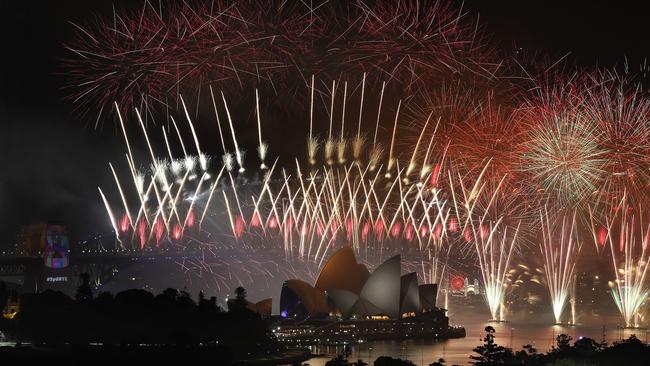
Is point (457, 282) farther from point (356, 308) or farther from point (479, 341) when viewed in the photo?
point (479, 341)

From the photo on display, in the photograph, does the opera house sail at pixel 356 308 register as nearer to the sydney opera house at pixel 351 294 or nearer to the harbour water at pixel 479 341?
the sydney opera house at pixel 351 294

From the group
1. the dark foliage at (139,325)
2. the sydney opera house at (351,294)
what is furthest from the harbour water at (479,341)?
the dark foliage at (139,325)

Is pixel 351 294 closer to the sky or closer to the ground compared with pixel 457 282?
closer to the ground

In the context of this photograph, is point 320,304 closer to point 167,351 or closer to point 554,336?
point 554,336

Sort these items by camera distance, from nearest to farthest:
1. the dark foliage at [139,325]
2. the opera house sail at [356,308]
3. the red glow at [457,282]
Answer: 1. the dark foliage at [139,325]
2. the opera house sail at [356,308]
3. the red glow at [457,282]

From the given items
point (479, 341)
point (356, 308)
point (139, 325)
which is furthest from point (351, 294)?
point (139, 325)

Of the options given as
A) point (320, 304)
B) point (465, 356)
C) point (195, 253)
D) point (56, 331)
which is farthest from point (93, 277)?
point (465, 356)

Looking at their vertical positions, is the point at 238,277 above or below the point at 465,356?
above

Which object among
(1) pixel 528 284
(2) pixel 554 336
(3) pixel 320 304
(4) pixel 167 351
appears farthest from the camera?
(1) pixel 528 284
